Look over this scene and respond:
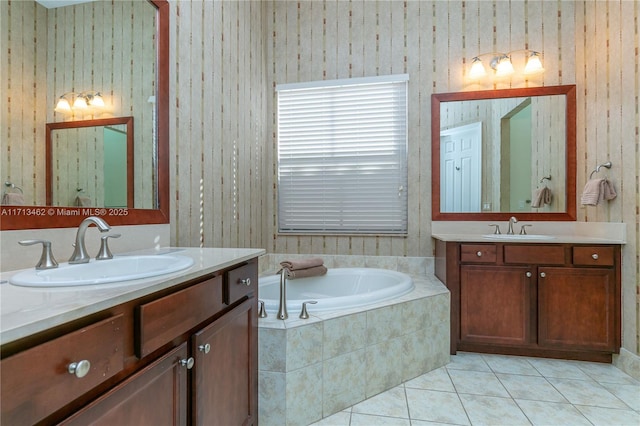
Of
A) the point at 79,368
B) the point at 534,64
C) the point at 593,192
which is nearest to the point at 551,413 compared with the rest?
the point at 593,192

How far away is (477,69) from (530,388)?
2.42 m

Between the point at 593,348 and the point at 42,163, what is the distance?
317cm

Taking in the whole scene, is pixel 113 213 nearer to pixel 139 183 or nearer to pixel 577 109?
pixel 139 183

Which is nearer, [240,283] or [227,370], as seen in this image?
[227,370]

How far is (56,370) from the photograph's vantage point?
0.52m

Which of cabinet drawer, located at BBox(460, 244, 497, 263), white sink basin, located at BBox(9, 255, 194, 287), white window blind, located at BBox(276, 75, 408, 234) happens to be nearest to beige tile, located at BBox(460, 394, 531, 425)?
cabinet drawer, located at BBox(460, 244, 497, 263)

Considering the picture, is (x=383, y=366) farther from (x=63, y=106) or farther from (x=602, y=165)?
(x=602, y=165)

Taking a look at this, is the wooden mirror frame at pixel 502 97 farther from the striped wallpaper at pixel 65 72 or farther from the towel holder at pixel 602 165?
the striped wallpaper at pixel 65 72

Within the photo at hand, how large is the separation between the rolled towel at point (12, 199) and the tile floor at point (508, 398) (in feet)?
5.05

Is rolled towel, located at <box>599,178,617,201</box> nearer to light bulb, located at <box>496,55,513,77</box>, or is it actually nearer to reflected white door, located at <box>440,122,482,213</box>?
reflected white door, located at <box>440,122,482,213</box>

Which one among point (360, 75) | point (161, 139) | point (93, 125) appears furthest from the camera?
point (360, 75)

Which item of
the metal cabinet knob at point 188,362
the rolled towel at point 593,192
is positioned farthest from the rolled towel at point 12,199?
the rolled towel at point 593,192

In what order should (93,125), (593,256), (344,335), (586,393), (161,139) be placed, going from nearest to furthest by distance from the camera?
(93,125) < (161,139) < (344,335) < (586,393) < (593,256)

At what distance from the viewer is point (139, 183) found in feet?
4.93
